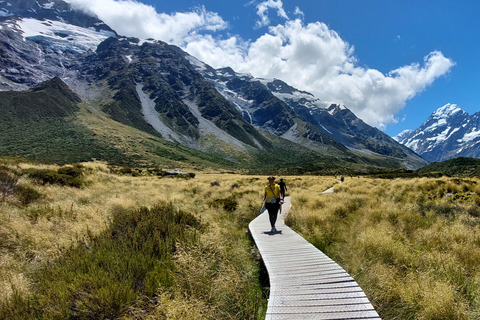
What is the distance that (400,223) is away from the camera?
28.7 feet

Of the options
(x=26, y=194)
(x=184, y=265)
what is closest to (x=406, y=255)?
(x=184, y=265)

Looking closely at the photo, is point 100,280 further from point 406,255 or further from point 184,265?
point 406,255

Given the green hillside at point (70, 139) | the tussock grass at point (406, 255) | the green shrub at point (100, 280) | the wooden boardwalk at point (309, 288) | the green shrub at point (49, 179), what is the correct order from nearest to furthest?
the green shrub at point (100, 280)
the wooden boardwalk at point (309, 288)
the tussock grass at point (406, 255)
the green shrub at point (49, 179)
the green hillside at point (70, 139)

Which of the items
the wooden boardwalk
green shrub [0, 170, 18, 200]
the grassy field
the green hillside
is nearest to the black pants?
the grassy field

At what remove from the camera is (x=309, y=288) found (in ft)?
14.8

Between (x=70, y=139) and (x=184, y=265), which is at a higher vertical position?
(x=184, y=265)

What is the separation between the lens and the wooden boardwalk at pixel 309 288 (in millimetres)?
3725

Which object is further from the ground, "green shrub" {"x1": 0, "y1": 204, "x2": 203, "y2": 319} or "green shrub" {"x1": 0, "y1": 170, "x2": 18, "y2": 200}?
"green shrub" {"x1": 0, "y1": 204, "x2": 203, "y2": 319}

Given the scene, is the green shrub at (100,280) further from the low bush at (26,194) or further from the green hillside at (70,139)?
the green hillside at (70,139)

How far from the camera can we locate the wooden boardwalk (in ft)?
12.2

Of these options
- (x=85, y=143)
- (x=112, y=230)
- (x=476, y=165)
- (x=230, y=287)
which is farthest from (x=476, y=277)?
(x=85, y=143)

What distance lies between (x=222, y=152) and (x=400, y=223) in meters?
159

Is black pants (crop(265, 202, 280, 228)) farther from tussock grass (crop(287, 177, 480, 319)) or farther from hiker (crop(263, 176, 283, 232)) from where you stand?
tussock grass (crop(287, 177, 480, 319))

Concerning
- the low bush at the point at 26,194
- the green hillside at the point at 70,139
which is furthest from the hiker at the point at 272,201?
the green hillside at the point at 70,139
